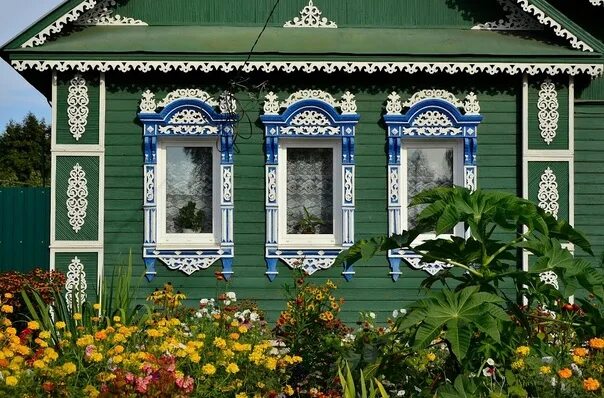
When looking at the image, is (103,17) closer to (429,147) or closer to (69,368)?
(429,147)

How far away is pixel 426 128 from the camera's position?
8.91m

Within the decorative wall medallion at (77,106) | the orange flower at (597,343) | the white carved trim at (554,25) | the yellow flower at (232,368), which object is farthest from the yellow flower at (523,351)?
the decorative wall medallion at (77,106)

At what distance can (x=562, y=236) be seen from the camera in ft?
16.0

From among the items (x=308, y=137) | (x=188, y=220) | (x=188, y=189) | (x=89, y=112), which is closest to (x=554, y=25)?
(x=308, y=137)

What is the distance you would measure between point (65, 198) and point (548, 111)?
589cm

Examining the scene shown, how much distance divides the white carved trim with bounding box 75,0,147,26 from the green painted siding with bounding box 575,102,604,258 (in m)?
5.75

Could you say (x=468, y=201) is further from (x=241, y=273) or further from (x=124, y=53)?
(x=124, y=53)

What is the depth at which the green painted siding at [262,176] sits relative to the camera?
8.75m

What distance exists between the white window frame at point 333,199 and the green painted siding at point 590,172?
9.79ft

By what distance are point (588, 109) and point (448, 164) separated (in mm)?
1953

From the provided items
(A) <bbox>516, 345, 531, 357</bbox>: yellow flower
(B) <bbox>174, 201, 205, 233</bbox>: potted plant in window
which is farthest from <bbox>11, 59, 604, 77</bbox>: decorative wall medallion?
(A) <bbox>516, 345, 531, 357</bbox>: yellow flower

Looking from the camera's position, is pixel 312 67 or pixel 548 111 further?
pixel 548 111

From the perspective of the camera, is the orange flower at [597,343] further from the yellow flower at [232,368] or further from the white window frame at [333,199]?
the white window frame at [333,199]

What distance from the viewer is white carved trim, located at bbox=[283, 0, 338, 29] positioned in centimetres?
912
